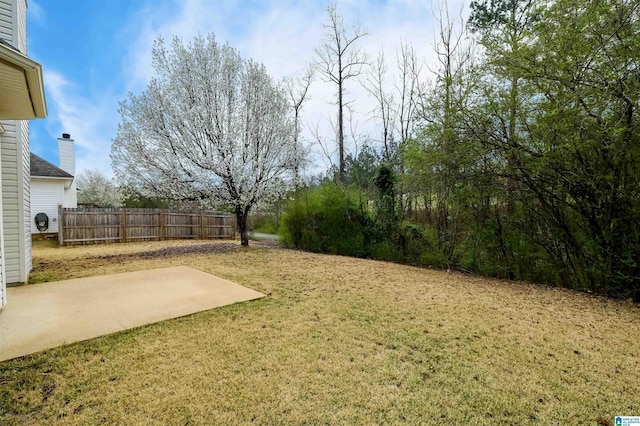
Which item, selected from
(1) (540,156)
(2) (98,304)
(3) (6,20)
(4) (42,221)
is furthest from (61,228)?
(1) (540,156)

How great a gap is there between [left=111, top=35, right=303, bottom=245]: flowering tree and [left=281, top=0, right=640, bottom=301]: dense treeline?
4445 mm

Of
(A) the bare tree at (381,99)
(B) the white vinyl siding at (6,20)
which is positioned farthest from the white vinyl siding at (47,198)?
(A) the bare tree at (381,99)

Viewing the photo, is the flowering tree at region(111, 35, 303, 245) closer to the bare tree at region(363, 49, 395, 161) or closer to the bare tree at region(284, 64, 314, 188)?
the bare tree at region(284, 64, 314, 188)

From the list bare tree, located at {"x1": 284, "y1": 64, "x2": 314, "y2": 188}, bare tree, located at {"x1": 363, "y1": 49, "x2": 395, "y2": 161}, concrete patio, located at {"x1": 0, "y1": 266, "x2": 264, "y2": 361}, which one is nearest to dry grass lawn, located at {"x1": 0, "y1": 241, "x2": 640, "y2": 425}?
concrete patio, located at {"x1": 0, "y1": 266, "x2": 264, "y2": 361}

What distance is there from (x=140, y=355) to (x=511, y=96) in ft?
18.7

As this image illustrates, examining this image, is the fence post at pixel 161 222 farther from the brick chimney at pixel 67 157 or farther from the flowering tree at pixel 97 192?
the flowering tree at pixel 97 192

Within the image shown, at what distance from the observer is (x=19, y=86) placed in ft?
8.15

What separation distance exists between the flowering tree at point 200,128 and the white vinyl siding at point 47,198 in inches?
234

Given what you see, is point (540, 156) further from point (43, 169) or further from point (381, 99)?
point (43, 169)

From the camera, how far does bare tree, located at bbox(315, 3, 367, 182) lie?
1124 cm

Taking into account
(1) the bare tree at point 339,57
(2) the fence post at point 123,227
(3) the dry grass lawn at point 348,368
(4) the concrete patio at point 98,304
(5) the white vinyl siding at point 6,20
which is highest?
(1) the bare tree at point 339,57

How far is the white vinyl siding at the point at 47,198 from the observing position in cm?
1080

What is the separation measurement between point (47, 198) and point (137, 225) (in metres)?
3.94

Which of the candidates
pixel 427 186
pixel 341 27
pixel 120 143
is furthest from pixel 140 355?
pixel 341 27
